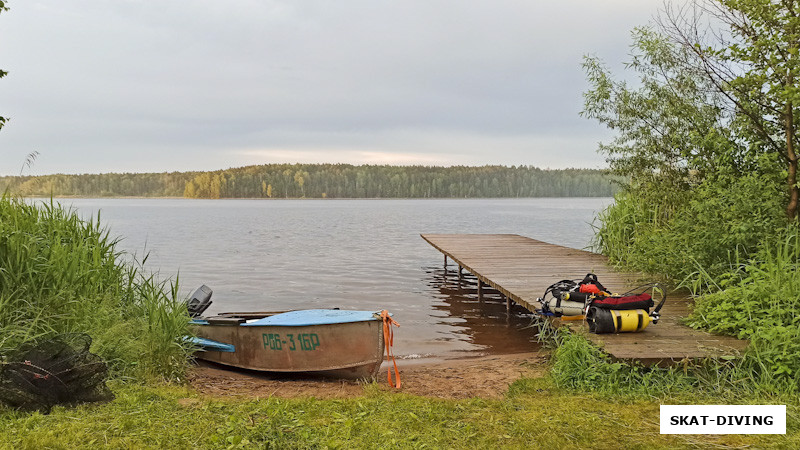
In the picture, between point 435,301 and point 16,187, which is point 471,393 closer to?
point 16,187

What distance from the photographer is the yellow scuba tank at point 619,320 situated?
6.84 meters

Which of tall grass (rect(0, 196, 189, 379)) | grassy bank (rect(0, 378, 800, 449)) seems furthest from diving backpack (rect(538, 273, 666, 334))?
tall grass (rect(0, 196, 189, 379))

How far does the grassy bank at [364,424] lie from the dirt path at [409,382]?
113cm

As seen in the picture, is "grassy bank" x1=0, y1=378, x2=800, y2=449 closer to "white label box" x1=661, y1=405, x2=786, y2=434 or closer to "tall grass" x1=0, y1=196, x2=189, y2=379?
"white label box" x1=661, y1=405, x2=786, y2=434

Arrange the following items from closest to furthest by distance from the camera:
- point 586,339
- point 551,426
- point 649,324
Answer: point 551,426 < point 586,339 < point 649,324

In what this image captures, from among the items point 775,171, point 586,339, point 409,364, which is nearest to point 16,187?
point 409,364

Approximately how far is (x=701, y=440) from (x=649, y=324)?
3.11 meters

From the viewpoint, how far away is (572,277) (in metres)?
11.5

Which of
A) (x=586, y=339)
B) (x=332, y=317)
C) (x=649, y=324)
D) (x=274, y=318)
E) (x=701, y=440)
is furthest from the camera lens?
(x=274, y=318)

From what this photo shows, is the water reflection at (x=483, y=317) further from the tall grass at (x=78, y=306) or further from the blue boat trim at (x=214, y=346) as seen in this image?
the tall grass at (x=78, y=306)

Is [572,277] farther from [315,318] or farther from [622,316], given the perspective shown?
[315,318]

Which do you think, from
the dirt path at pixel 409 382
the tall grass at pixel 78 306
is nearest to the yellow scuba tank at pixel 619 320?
the dirt path at pixel 409 382

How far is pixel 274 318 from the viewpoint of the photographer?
8.66 metres

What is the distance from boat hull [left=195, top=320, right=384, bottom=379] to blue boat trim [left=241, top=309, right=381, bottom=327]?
42mm
